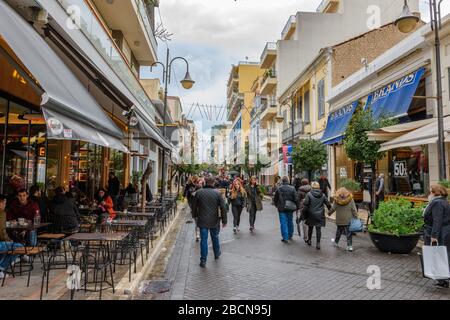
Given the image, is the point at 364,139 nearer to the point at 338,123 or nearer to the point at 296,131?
the point at 338,123

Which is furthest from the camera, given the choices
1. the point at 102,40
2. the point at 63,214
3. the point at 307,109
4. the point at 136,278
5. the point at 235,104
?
the point at 235,104

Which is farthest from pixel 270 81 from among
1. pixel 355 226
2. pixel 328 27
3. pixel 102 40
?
pixel 355 226

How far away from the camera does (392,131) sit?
12156 mm

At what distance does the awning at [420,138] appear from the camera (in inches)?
412

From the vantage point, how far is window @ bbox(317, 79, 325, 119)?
2412cm

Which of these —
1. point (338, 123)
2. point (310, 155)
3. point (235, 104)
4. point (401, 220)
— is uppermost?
point (235, 104)

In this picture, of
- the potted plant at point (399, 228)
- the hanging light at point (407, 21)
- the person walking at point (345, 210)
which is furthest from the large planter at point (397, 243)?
the hanging light at point (407, 21)

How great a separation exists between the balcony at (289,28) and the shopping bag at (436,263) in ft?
99.0

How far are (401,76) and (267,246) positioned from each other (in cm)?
973

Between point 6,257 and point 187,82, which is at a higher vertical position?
point 187,82

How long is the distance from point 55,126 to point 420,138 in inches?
390

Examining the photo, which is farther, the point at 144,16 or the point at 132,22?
the point at 144,16

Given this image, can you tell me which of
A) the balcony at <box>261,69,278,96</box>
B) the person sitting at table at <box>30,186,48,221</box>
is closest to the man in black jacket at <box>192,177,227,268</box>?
the person sitting at table at <box>30,186,48,221</box>
